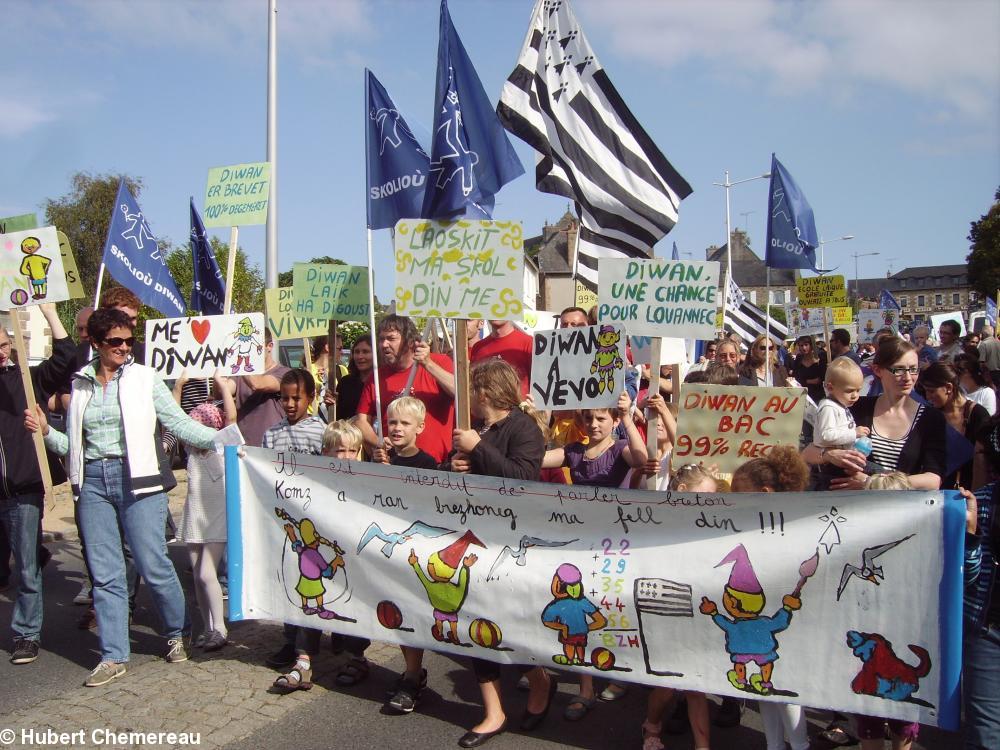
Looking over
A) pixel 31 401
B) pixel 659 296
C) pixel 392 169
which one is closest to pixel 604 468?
pixel 659 296

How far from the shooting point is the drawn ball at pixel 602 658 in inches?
158

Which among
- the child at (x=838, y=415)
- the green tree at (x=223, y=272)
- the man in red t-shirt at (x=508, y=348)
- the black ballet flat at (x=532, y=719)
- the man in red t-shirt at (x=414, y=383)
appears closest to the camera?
the black ballet flat at (x=532, y=719)

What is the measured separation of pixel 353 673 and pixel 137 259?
15.3 feet

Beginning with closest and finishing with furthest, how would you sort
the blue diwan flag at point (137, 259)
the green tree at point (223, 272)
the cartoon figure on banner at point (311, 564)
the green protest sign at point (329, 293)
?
the cartoon figure on banner at point (311, 564)
the green protest sign at point (329, 293)
the blue diwan flag at point (137, 259)
the green tree at point (223, 272)

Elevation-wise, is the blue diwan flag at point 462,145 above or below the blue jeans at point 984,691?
above

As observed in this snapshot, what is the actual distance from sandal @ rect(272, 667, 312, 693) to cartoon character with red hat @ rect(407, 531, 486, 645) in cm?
92

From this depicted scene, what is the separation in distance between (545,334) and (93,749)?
10.1ft

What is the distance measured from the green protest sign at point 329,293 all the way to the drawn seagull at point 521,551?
3367 mm

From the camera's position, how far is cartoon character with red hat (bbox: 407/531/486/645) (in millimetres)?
4363

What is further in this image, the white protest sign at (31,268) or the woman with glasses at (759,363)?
the woman with glasses at (759,363)

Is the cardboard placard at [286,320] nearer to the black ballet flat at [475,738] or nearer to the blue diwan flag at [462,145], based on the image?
the blue diwan flag at [462,145]

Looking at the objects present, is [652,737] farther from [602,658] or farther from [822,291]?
[822,291]

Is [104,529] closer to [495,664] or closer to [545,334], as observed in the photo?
[495,664]

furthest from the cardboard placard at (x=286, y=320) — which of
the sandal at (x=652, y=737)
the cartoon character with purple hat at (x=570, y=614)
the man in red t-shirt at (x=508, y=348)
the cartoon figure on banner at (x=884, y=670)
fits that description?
the cartoon figure on banner at (x=884, y=670)
